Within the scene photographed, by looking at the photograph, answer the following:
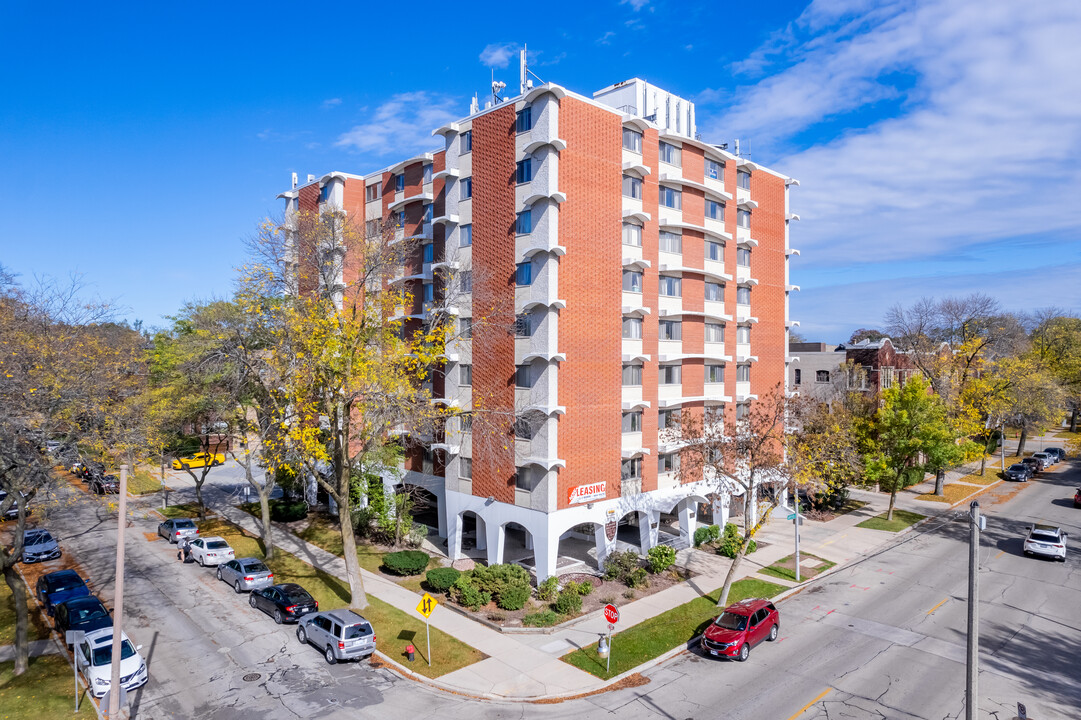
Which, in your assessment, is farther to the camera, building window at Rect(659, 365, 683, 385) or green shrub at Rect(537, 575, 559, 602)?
building window at Rect(659, 365, 683, 385)

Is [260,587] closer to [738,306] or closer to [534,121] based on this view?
[534,121]

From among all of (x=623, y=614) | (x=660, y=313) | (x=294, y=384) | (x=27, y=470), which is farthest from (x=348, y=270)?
(x=623, y=614)

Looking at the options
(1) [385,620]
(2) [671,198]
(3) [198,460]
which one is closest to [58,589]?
(1) [385,620]

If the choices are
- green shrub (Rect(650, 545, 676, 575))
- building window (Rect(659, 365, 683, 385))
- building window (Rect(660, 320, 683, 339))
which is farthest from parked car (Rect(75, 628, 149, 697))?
building window (Rect(660, 320, 683, 339))

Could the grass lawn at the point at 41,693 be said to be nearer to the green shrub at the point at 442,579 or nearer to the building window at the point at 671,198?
the green shrub at the point at 442,579

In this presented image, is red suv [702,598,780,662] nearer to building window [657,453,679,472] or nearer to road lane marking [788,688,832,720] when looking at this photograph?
road lane marking [788,688,832,720]

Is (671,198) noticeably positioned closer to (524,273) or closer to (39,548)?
(524,273)
